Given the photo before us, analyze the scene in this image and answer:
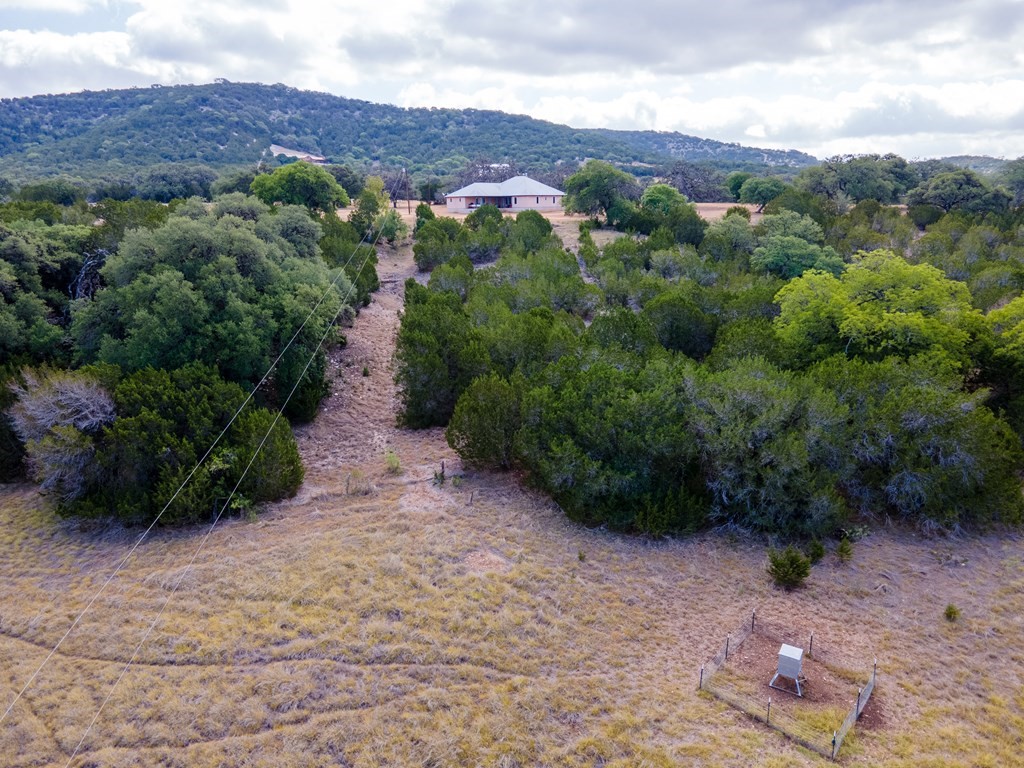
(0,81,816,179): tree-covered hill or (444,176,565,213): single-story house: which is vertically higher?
(0,81,816,179): tree-covered hill

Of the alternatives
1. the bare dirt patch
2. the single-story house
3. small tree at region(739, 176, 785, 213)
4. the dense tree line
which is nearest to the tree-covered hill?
the single-story house

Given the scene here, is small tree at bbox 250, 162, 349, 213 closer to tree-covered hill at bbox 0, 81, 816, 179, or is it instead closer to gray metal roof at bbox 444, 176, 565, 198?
gray metal roof at bbox 444, 176, 565, 198

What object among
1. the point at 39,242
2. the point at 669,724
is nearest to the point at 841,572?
the point at 669,724

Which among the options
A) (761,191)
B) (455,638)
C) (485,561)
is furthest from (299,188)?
(761,191)

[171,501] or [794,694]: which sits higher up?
[171,501]

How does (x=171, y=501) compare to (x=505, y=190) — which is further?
(x=505, y=190)

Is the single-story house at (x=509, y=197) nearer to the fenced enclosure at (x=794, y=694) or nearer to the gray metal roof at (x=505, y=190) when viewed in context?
the gray metal roof at (x=505, y=190)

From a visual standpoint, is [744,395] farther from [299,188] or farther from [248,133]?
[248,133]
